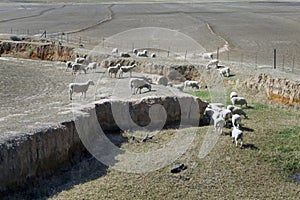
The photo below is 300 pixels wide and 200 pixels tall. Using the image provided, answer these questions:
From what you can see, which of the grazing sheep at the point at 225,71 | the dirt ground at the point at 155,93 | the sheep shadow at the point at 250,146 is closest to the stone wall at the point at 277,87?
the dirt ground at the point at 155,93

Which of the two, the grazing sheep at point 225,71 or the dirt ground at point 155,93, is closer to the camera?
the dirt ground at point 155,93

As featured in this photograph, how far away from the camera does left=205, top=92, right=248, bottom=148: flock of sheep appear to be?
2145cm

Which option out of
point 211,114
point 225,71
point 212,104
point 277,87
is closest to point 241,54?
point 225,71

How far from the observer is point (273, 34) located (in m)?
56.8

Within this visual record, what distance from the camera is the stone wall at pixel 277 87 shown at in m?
27.8

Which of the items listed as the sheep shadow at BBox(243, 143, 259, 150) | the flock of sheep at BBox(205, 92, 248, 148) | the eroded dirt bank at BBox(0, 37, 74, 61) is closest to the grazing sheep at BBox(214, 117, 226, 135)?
the flock of sheep at BBox(205, 92, 248, 148)

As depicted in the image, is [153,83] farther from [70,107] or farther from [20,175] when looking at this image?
[20,175]

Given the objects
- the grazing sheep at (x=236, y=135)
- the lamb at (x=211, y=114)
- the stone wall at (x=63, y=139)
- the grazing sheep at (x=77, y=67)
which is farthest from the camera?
the grazing sheep at (x=77, y=67)

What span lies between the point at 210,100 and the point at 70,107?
885 cm

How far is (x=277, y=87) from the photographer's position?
1139 inches

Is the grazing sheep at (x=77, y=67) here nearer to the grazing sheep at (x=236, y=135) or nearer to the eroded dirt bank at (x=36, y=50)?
the eroded dirt bank at (x=36, y=50)

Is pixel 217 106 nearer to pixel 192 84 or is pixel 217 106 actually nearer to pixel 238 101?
Result: pixel 238 101

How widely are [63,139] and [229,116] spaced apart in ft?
26.3

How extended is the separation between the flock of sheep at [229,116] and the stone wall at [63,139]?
0.81 meters
